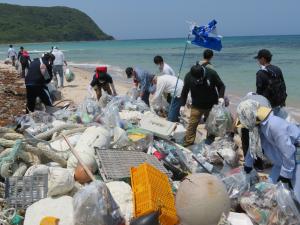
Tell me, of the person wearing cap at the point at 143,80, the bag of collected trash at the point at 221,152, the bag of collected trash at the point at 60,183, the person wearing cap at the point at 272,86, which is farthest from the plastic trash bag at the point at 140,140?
the person wearing cap at the point at 143,80

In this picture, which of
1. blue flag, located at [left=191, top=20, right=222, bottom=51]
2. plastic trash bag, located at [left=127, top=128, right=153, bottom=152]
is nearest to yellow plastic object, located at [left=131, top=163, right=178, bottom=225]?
plastic trash bag, located at [left=127, top=128, right=153, bottom=152]

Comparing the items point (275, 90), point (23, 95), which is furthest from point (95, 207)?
point (23, 95)

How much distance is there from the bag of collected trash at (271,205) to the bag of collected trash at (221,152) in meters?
1.69

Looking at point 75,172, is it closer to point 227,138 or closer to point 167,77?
point 227,138

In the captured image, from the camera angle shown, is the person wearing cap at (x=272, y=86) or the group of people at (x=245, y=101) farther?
the person wearing cap at (x=272, y=86)

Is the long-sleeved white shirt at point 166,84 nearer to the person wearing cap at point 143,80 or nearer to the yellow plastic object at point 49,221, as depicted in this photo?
the person wearing cap at point 143,80

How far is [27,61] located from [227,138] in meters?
13.6

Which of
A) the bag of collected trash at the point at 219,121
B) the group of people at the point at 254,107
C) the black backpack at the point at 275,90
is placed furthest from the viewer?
the bag of collected trash at the point at 219,121

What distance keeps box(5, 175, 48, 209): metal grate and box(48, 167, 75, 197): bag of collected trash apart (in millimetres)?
141

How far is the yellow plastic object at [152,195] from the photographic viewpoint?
3947mm

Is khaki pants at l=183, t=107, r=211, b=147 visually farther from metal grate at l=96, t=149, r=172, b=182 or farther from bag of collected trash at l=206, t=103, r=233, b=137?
metal grate at l=96, t=149, r=172, b=182

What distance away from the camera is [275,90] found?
5.83m

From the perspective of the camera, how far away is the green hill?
4569 inches

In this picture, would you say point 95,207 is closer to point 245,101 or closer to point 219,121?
point 245,101
